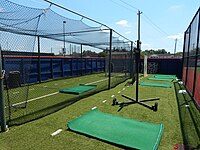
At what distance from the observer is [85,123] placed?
11.0 ft

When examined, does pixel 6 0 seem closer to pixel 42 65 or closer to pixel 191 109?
pixel 191 109

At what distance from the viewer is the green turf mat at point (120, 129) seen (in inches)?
102

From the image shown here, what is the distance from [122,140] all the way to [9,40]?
3.55m

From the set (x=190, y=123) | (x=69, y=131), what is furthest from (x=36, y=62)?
(x=190, y=123)

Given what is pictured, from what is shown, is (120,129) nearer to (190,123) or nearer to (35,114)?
(190,123)

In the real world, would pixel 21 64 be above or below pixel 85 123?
above

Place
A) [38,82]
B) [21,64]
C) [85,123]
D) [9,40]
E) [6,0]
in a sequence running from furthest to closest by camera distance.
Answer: [38,82]
[21,64]
[9,40]
[6,0]
[85,123]

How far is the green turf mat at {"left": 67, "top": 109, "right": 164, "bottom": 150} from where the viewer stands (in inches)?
102

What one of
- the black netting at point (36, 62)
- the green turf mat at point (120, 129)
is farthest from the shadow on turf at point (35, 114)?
the green turf mat at point (120, 129)

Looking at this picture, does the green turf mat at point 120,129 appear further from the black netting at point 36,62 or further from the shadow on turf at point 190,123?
the black netting at point 36,62

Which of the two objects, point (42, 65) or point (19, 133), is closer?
point (19, 133)

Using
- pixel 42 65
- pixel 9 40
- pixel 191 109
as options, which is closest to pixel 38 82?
pixel 42 65

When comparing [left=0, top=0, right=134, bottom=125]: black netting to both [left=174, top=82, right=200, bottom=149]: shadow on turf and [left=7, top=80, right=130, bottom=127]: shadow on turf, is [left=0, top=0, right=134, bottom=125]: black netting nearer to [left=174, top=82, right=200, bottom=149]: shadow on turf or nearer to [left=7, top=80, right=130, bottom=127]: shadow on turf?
[left=7, top=80, right=130, bottom=127]: shadow on turf

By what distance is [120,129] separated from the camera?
305 centimetres
